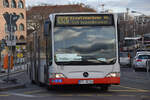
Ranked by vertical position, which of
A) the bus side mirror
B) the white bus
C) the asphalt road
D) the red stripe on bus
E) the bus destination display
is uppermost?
the bus destination display

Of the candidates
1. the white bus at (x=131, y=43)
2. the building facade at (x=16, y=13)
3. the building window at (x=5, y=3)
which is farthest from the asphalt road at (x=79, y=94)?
the building window at (x=5, y=3)

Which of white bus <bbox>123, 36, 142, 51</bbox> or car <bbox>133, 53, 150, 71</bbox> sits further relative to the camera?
white bus <bbox>123, 36, 142, 51</bbox>

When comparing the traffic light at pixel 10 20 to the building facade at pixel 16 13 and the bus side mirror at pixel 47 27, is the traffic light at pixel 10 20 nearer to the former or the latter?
the bus side mirror at pixel 47 27

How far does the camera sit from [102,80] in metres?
13.7

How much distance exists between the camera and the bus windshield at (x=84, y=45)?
1346cm

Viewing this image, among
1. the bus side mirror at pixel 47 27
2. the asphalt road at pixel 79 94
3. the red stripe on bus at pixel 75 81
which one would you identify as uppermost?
the bus side mirror at pixel 47 27

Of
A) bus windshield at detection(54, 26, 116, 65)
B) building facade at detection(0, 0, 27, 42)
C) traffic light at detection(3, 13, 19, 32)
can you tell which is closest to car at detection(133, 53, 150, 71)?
traffic light at detection(3, 13, 19, 32)

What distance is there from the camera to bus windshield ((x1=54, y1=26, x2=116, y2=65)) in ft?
44.2

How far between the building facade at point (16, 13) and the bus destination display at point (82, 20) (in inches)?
2804

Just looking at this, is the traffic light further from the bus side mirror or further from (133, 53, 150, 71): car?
(133, 53, 150, 71): car

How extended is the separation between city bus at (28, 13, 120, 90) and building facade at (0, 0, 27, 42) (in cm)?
7129

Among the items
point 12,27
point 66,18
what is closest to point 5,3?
point 12,27

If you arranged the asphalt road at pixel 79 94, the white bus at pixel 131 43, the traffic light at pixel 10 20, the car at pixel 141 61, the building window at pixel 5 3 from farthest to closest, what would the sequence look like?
the building window at pixel 5 3
the white bus at pixel 131 43
the car at pixel 141 61
the traffic light at pixel 10 20
the asphalt road at pixel 79 94

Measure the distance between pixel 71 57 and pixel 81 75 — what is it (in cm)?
72
